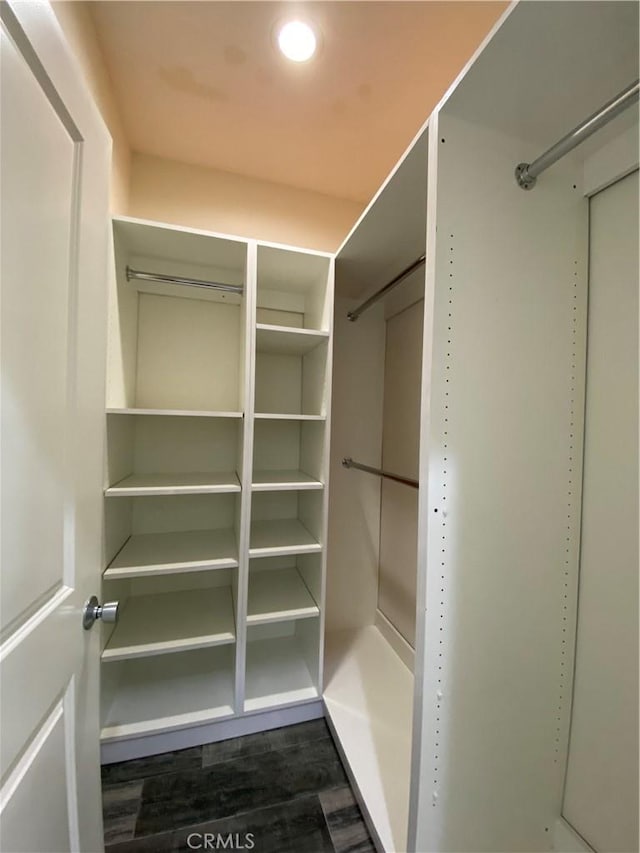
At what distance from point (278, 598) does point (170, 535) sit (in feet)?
2.13

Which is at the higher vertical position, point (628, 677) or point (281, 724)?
point (628, 677)

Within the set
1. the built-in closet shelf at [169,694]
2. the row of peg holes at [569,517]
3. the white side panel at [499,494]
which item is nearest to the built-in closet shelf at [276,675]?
the built-in closet shelf at [169,694]

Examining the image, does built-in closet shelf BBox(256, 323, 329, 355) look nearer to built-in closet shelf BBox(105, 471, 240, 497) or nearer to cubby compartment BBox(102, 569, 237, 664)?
built-in closet shelf BBox(105, 471, 240, 497)

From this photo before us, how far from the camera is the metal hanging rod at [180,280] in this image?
1495mm

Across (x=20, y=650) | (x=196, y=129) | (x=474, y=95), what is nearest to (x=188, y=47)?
(x=196, y=129)

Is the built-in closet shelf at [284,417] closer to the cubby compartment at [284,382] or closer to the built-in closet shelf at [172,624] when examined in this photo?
the cubby compartment at [284,382]

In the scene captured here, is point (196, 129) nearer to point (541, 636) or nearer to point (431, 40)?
point (431, 40)

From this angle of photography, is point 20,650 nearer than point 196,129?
Yes

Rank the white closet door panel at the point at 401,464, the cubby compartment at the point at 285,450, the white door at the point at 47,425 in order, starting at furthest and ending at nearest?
the white closet door panel at the point at 401,464
the cubby compartment at the point at 285,450
the white door at the point at 47,425

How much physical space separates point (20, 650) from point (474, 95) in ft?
4.85

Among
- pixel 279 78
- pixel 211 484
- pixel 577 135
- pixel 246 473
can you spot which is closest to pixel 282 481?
pixel 246 473

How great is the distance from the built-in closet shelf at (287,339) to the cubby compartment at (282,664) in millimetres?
1369

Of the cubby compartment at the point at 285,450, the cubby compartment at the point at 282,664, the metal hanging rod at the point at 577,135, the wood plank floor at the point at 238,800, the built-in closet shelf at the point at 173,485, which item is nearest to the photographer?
the metal hanging rod at the point at 577,135

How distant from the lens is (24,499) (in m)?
0.54
